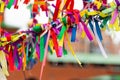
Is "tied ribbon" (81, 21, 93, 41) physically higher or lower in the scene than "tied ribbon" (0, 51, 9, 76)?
higher

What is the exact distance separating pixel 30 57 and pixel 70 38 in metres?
0.14

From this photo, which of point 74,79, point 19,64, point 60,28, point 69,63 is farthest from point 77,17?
point 69,63

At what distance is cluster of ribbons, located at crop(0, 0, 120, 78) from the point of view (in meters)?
0.44

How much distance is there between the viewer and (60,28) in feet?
1.49

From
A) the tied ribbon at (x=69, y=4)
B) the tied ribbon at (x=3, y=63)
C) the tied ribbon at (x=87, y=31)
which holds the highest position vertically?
the tied ribbon at (x=69, y=4)

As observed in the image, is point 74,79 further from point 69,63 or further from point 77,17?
point 77,17

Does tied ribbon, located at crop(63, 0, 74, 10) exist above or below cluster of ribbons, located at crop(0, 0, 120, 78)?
above

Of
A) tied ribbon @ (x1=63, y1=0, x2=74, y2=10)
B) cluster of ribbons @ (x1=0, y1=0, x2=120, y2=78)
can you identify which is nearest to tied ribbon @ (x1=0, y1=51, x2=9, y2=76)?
cluster of ribbons @ (x1=0, y1=0, x2=120, y2=78)

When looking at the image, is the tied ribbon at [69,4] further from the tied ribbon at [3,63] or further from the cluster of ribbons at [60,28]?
the tied ribbon at [3,63]

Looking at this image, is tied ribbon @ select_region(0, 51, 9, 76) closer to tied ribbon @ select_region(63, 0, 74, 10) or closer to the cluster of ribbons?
the cluster of ribbons

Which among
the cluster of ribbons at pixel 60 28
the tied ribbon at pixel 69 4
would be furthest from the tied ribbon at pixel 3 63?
the tied ribbon at pixel 69 4

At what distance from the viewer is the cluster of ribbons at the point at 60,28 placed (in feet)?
1.44

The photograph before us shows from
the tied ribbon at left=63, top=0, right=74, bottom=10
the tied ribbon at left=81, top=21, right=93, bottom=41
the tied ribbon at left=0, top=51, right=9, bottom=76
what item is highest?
the tied ribbon at left=63, top=0, right=74, bottom=10

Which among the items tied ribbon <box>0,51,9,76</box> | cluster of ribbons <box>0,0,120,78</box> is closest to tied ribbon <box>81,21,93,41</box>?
cluster of ribbons <box>0,0,120,78</box>
